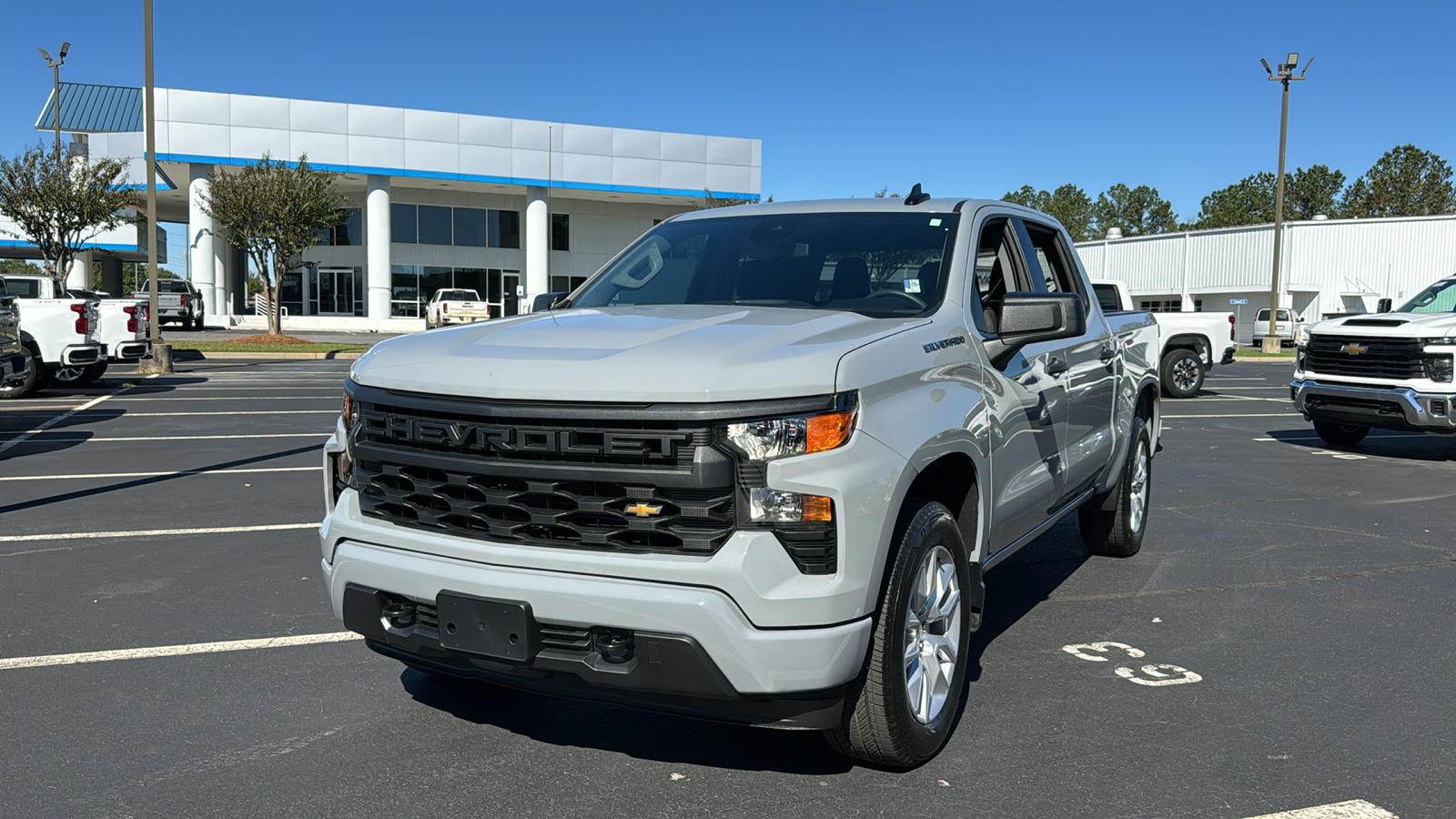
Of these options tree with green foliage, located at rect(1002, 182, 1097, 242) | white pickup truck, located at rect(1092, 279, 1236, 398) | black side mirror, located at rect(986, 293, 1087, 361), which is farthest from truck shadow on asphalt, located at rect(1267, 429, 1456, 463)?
tree with green foliage, located at rect(1002, 182, 1097, 242)

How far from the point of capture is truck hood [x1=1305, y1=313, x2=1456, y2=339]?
34.9 ft

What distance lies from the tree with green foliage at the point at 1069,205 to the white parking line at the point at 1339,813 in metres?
132

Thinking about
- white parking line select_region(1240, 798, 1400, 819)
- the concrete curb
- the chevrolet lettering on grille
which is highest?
the chevrolet lettering on grille

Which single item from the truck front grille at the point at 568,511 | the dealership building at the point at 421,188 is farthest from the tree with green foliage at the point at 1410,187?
the truck front grille at the point at 568,511

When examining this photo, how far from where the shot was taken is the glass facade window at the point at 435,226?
2002 inches

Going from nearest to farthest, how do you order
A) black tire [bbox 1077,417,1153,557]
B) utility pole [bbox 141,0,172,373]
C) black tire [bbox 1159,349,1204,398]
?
black tire [bbox 1077,417,1153,557] < black tire [bbox 1159,349,1204,398] < utility pole [bbox 141,0,172,373]

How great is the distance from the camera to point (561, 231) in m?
52.8

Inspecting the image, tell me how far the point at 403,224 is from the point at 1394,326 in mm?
45476

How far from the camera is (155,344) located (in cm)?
2061

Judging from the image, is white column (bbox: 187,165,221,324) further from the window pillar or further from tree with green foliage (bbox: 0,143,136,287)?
tree with green foliage (bbox: 0,143,136,287)

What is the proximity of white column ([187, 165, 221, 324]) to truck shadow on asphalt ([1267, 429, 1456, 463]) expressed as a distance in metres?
41.3

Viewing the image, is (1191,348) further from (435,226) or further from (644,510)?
(435,226)

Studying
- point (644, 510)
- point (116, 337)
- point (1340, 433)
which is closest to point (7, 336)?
point (116, 337)

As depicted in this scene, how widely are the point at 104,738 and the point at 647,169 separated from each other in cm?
4630
